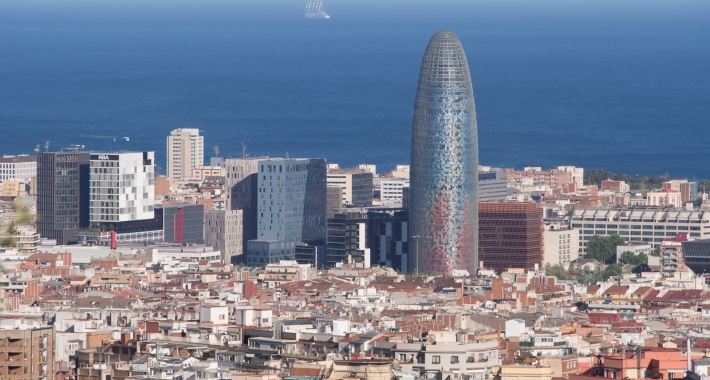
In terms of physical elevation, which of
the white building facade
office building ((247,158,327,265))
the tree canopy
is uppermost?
the white building facade

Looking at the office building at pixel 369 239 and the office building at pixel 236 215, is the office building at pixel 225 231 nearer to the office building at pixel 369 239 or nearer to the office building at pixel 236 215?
the office building at pixel 236 215

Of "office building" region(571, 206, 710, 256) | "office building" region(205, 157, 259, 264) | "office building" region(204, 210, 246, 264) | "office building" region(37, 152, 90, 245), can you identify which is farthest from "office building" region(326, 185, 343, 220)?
"office building" region(37, 152, 90, 245)

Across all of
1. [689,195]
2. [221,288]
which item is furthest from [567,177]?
[221,288]

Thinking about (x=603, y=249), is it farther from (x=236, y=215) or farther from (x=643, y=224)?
(x=236, y=215)

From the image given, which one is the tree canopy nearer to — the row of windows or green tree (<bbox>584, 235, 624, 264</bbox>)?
the row of windows

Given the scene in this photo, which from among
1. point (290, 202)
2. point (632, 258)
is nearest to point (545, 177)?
point (290, 202)

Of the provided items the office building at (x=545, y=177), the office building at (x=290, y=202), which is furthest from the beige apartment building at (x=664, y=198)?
the office building at (x=290, y=202)
